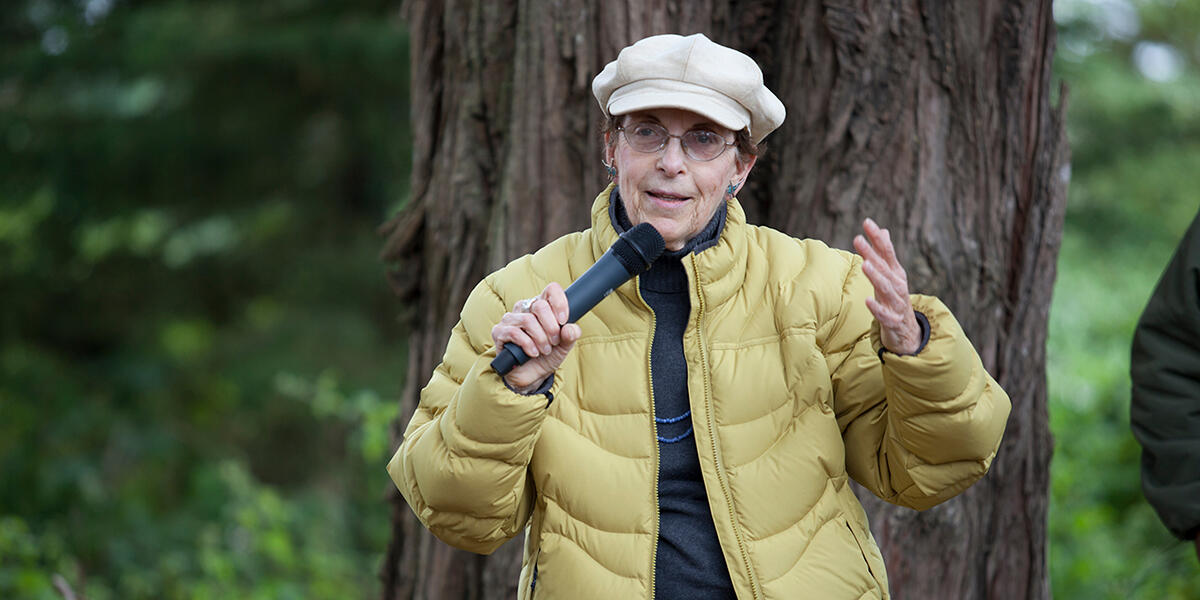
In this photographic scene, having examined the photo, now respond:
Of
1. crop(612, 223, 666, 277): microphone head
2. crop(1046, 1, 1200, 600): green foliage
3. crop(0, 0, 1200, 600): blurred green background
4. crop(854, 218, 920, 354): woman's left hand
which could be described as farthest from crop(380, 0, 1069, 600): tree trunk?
crop(0, 0, 1200, 600): blurred green background

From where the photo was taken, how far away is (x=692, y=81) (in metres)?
2.27

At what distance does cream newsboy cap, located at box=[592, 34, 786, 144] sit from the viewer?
2.26 m

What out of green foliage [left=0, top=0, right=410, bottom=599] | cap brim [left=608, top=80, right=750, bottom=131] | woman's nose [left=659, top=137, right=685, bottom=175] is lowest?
green foliage [left=0, top=0, right=410, bottom=599]

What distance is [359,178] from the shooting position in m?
8.85

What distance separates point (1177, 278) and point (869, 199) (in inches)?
35.0

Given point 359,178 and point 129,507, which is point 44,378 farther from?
point 359,178

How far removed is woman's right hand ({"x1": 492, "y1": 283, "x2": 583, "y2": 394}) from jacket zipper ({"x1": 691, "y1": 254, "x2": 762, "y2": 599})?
1.23ft

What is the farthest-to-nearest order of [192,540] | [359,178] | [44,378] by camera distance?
1. [359,178]
2. [44,378]
3. [192,540]

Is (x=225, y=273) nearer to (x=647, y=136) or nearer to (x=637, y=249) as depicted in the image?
(x=647, y=136)

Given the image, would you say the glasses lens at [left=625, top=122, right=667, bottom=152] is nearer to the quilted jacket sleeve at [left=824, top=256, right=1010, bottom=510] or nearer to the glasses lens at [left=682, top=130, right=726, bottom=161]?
the glasses lens at [left=682, top=130, right=726, bottom=161]

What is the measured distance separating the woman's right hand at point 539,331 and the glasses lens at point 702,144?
1.67 feet

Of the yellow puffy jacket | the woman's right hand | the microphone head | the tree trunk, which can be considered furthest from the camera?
the tree trunk

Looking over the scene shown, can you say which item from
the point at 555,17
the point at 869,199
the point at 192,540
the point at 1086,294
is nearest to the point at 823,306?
the point at 869,199

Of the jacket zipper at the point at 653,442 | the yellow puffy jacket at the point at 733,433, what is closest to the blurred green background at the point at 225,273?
the yellow puffy jacket at the point at 733,433
